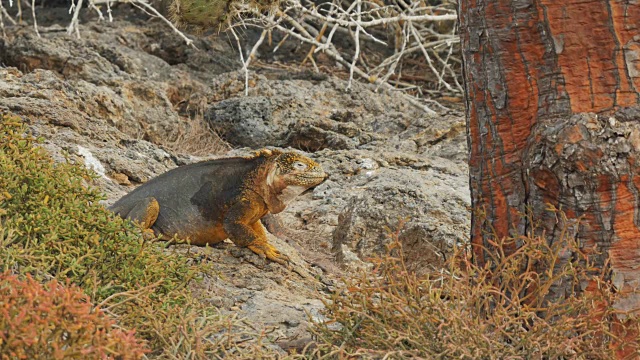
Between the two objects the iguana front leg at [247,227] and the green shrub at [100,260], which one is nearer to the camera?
the green shrub at [100,260]

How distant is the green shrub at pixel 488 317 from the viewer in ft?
12.1

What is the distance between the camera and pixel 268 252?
558 cm

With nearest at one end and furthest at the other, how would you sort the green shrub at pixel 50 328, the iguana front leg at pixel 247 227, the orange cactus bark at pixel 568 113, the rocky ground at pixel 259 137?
the green shrub at pixel 50 328 → the orange cactus bark at pixel 568 113 → the iguana front leg at pixel 247 227 → the rocky ground at pixel 259 137

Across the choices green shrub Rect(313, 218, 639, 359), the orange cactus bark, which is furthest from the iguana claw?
the orange cactus bark

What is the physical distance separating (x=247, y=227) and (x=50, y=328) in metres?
2.45

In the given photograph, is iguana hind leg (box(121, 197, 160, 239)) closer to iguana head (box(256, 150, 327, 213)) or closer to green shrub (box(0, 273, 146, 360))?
iguana head (box(256, 150, 327, 213))

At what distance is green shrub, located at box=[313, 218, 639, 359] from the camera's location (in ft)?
12.1

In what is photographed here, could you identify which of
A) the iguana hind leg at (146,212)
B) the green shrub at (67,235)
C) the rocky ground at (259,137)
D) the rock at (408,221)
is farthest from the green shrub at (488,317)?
the rock at (408,221)

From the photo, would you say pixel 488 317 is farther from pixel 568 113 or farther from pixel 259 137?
pixel 259 137

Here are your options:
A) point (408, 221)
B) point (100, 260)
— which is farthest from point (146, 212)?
point (408, 221)

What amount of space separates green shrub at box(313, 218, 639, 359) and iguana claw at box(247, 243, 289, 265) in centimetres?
145

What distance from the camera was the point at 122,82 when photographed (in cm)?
856

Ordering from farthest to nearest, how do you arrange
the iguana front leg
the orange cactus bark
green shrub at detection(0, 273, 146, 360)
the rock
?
the rock → the iguana front leg → the orange cactus bark → green shrub at detection(0, 273, 146, 360)

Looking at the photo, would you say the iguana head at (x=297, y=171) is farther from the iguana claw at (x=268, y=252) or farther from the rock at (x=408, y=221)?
the rock at (x=408, y=221)
